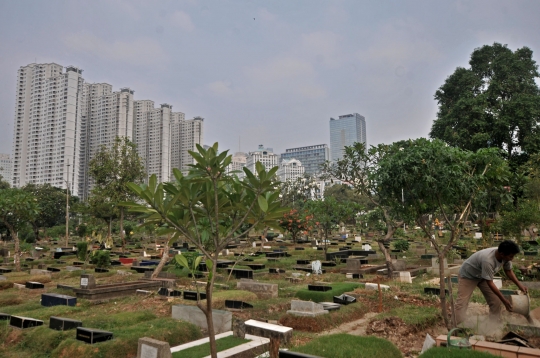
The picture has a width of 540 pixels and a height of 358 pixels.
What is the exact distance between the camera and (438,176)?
8211mm

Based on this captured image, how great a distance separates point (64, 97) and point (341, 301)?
316ft

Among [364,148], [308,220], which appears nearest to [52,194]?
[308,220]

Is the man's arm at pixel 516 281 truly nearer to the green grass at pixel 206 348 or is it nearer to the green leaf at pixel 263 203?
the green leaf at pixel 263 203

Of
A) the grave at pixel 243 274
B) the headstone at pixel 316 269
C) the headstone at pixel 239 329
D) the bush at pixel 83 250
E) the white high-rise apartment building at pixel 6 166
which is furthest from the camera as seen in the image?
the white high-rise apartment building at pixel 6 166

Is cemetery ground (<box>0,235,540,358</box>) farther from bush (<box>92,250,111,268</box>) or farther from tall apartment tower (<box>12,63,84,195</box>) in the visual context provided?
tall apartment tower (<box>12,63,84,195</box>)

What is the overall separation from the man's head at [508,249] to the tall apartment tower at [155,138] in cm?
10135

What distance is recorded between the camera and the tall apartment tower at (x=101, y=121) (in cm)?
9769

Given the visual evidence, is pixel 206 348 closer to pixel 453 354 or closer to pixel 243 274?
pixel 453 354

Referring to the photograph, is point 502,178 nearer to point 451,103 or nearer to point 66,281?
point 66,281

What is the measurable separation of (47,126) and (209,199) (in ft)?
331

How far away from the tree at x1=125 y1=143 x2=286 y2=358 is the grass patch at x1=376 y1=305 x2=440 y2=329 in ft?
21.3

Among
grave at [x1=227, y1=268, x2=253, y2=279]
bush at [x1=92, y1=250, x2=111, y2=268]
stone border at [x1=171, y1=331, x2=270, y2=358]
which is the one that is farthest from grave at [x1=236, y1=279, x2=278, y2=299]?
bush at [x1=92, y1=250, x2=111, y2=268]

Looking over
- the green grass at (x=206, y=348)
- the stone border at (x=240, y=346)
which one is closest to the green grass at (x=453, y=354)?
the stone border at (x=240, y=346)

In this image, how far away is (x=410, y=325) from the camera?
347 inches
